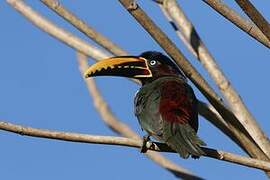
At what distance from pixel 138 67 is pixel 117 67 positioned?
1.71 ft

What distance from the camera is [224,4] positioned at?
142 inches

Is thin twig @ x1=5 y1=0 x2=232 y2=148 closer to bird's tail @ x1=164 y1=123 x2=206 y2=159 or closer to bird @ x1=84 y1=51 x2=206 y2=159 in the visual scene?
bird @ x1=84 y1=51 x2=206 y2=159

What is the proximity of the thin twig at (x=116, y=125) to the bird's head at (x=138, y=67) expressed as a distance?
19 cm

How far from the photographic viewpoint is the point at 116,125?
5102mm

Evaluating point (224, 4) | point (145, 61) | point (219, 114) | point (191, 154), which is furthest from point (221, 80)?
point (145, 61)

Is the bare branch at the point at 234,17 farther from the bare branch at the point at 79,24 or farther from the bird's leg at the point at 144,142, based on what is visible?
the bare branch at the point at 79,24

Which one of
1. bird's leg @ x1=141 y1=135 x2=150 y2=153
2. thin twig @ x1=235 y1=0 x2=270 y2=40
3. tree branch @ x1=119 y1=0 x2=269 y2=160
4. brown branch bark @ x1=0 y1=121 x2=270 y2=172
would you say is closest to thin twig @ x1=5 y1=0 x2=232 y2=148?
bird's leg @ x1=141 y1=135 x2=150 y2=153

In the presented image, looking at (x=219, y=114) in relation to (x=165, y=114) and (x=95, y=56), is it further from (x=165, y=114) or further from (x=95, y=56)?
(x=95, y=56)

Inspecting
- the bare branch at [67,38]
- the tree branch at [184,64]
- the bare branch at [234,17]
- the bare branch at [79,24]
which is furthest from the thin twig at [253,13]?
the bare branch at [67,38]

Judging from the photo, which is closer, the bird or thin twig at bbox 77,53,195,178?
the bird

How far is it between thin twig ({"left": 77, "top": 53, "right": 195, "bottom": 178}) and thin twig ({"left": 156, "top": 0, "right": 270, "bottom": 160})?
0.65 meters

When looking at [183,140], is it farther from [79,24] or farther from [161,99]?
[79,24]

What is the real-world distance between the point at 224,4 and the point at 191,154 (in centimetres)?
101

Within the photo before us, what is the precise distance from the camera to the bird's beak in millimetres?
5098
